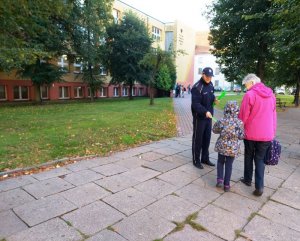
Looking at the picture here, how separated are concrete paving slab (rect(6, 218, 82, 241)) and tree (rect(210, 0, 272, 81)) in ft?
50.3

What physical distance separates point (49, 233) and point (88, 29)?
24.1 metres

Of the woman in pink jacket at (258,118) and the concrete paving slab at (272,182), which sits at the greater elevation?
the woman in pink jacket at (258,118)

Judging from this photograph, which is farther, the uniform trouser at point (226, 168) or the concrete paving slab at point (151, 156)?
the concrete paving slab at point (151, 156)

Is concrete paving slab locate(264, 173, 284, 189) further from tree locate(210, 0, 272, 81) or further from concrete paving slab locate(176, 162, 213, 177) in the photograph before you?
tree locate(210, 0, 272, 81)

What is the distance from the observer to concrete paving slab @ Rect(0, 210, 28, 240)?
2.93m

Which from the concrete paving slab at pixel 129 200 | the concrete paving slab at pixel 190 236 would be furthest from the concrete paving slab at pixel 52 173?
the concrete paving slab at pixel 190 236

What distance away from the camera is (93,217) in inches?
129

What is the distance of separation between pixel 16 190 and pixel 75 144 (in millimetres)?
3006

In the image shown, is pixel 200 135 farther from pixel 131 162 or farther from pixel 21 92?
pixel 21 92

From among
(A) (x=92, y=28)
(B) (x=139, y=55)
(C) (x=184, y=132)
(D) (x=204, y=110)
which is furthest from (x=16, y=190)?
(B) (x=139, y=55)

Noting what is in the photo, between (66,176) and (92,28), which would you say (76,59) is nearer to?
(92,28)

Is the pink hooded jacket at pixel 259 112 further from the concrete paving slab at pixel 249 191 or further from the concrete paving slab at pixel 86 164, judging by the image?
the concrete paving slab at pixel 86 164

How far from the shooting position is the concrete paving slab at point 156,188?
4045 mm

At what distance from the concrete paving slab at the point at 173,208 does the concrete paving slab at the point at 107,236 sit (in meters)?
0.69
